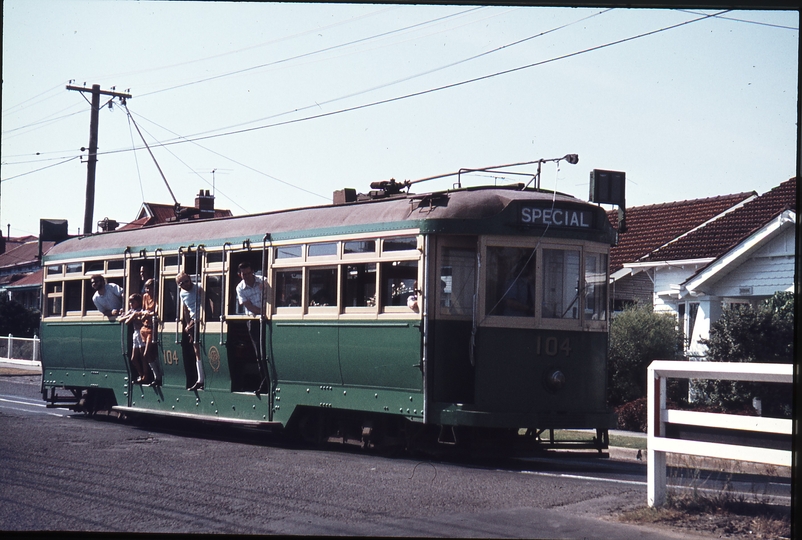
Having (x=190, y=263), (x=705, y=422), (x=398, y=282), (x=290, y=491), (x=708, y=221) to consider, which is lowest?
(x=290, y=491)

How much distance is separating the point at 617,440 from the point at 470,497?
19.7 ft

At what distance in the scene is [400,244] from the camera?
39.1ft

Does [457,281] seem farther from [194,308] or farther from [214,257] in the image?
[194,308]

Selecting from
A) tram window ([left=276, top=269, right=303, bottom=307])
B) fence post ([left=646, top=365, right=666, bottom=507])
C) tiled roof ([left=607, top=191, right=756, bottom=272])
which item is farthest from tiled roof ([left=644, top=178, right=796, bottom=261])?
fence post ([left=646, top=365, right=666, bottom=507])

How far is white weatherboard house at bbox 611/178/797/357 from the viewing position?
20312mm

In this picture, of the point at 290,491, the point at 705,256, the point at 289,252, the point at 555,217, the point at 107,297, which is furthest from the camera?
the point at 705,256

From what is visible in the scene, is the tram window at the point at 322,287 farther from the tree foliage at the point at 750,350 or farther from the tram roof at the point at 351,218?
the tree foliage at the point at 750,350

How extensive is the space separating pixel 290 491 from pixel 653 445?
345 centimetres

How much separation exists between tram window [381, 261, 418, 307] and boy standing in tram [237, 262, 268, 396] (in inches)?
94.0

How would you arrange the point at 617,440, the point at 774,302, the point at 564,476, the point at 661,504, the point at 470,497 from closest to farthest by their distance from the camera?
the point at 661,504
the point at 470,497
the point at 564,476
the point at 617,440
the point at 774,302

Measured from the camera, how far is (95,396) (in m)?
17.9

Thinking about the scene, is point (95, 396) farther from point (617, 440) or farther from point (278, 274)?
point (617, 440)

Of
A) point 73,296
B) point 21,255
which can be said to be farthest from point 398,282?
point 21,255

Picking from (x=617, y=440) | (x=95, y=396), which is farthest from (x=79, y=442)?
(x=617, y=440)
